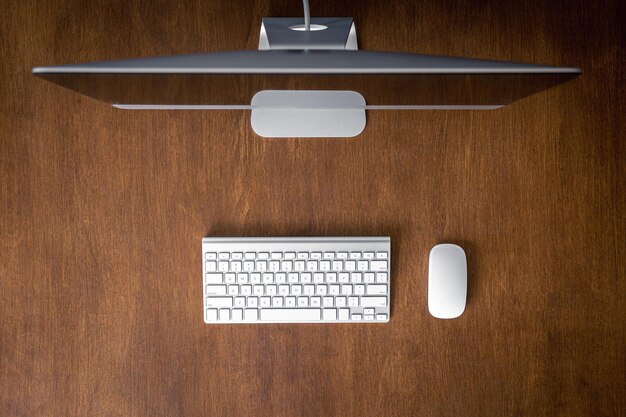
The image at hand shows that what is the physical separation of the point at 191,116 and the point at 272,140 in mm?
126

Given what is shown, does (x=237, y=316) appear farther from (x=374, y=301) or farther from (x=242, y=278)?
(x=374, y=301)

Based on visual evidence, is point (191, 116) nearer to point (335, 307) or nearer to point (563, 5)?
point (335, 307)

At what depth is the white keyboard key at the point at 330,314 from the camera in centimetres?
85

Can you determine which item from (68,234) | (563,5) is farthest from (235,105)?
(563,5)

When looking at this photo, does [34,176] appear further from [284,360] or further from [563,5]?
[563,5]

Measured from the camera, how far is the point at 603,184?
0.85 m

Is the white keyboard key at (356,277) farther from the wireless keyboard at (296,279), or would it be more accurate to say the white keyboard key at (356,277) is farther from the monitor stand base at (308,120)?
the monitor stand base at (308,120)

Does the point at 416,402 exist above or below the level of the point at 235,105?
below

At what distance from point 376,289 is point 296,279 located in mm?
122

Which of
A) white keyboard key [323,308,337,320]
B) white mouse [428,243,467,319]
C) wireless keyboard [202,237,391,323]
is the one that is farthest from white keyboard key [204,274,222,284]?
white mouse [428,243,467,319]

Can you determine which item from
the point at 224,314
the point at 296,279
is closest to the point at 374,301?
the point at 296,279

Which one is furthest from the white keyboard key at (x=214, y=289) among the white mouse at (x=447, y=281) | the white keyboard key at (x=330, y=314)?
the white mouse at (x=447, y=281)

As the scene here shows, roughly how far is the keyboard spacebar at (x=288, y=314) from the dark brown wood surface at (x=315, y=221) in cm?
3

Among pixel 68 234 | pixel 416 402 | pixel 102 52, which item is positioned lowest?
pixel 416 402
